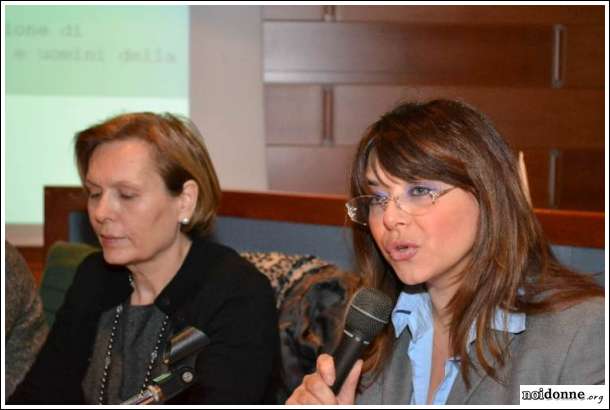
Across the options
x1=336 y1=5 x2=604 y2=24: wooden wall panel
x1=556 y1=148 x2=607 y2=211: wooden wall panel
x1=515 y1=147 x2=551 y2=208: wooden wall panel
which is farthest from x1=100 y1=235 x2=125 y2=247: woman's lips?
x1=556 y1=148 x2=607 y2=211: wooden wall panel

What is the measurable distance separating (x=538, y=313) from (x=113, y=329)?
1.00 meters

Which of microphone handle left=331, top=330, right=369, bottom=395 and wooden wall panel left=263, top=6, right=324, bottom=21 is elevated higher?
wooden wall panel left=263, top=6, right=324, bottom=21

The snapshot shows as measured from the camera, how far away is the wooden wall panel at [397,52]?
15.1 feet

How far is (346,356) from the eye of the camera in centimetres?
124

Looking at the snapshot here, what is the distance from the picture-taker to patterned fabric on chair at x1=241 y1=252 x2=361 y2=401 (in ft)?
6.65

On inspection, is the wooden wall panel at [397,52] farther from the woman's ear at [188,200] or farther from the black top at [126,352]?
the black top at [126,352]

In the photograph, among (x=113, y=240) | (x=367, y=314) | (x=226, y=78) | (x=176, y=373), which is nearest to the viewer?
(x=176, y=373)

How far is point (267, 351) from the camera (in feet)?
6.22

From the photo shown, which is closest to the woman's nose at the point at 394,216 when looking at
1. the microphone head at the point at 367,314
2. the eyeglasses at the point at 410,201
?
the eyeglasses at the point at 410,201

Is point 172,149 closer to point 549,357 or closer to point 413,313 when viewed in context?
point 413,313

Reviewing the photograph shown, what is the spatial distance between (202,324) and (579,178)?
3374 millimetres

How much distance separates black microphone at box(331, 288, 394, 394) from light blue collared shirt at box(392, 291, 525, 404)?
223mm

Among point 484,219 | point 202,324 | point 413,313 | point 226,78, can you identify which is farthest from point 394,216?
point 226,78

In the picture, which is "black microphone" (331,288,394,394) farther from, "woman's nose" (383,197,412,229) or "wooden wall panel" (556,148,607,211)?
"wooden wall panel" (556,148,607,211)
